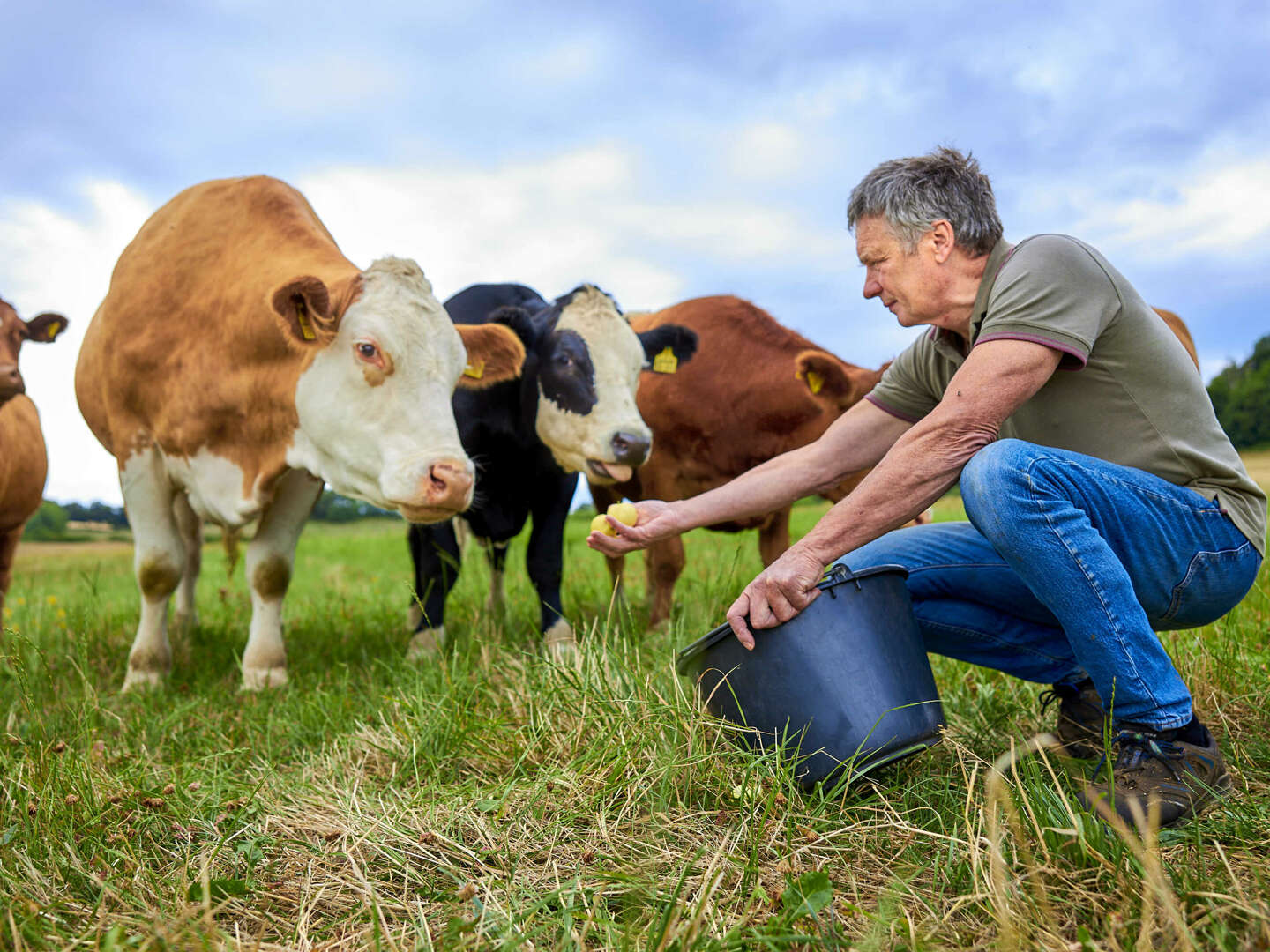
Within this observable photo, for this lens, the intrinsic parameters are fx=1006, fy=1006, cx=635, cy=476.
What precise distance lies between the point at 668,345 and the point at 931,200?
10.5ft

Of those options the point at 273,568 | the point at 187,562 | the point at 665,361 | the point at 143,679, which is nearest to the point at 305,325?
the point at 273,568

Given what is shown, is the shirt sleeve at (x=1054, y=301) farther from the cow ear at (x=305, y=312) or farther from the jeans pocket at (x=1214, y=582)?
the cow ear at (x=305, y=312)

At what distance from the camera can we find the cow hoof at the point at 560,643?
3.08 m

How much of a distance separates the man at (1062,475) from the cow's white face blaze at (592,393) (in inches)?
75.3

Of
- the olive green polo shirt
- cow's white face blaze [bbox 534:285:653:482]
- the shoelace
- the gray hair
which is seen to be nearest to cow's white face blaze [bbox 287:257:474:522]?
cow's white face blaze [bbox 534:285:653:482]

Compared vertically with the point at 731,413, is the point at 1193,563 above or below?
below

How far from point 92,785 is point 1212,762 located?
2.70 m

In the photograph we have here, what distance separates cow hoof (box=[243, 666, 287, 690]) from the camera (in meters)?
4.31

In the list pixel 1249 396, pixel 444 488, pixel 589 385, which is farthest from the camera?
pixel 1249 396

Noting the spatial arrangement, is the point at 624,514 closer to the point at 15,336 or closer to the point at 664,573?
the point at 664,573

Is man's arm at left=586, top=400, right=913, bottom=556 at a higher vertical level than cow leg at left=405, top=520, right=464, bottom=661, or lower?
higher

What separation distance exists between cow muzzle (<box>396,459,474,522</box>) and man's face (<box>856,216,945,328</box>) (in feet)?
6.13

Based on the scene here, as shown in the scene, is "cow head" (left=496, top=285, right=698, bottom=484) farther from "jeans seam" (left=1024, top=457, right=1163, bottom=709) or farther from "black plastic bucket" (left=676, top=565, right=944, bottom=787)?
"jeans seam" (left=1024, top=457, right=1163, bottom=709)

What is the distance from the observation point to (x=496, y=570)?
614 centimetres
